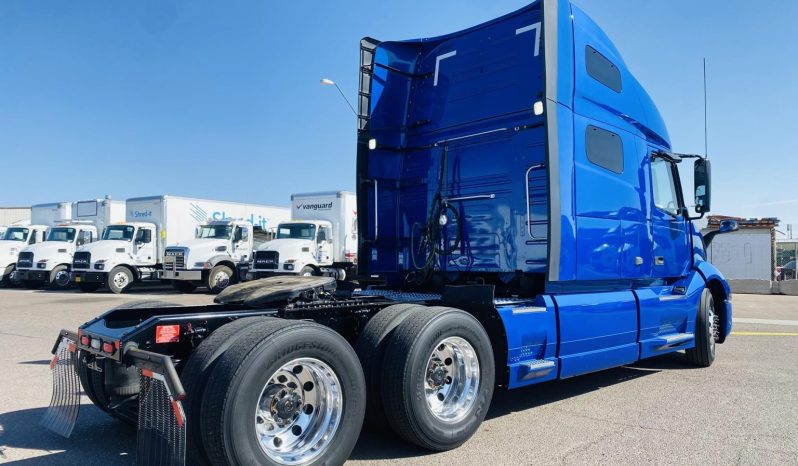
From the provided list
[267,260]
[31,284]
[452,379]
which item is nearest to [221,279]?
[267,260]

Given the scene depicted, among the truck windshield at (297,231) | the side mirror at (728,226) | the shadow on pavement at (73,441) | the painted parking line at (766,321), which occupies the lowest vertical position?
the painted parking line at (766,321)

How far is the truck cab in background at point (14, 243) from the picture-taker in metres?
24.2

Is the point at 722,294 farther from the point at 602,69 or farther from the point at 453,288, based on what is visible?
the point at 453,288

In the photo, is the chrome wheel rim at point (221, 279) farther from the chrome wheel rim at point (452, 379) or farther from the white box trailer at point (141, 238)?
the chrome wheel rim at point (452, 379)

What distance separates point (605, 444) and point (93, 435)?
3.92 m

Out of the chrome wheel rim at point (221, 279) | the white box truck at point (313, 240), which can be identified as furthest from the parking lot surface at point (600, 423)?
the chrome wheel rim at point (221, 279)

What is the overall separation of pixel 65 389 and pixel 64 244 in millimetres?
21447

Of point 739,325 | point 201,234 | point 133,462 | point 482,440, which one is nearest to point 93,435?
point 133,462

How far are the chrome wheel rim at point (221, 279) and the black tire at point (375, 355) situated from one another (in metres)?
16.8

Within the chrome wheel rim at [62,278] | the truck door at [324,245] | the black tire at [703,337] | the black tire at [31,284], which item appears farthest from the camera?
the black tire at [31,284]

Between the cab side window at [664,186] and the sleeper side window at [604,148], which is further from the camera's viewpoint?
the cab side window at [664,186]

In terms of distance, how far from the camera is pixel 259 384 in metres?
3.11

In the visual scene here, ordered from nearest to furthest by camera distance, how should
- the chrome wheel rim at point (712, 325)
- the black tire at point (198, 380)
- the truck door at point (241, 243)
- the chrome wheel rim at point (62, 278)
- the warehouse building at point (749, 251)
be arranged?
1. the black tire at point (198, 380)
2. the chrome wheel rim at point (712, 325)
3. the truck door at point (241, 243)
4. the chrome wheel rim at point (62, 278)
5. the warehouse building at point (749, 251)

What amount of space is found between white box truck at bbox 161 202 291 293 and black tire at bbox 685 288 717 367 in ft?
52.6
